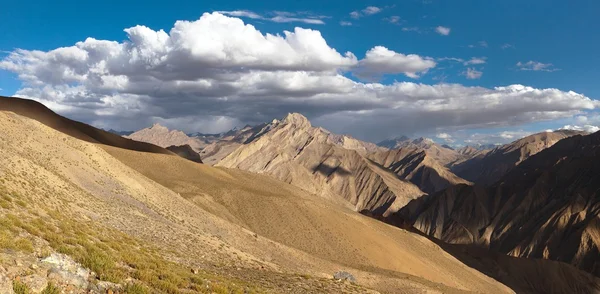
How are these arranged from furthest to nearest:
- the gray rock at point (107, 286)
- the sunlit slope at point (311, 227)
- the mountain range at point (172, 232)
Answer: the sunlit slope at point (311, 227) < the mountain range at point (172, 232) < the gray rock at point (107, 286)

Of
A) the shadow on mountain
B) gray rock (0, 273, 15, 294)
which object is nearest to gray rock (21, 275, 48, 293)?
gray rock (0, 273, 15, 294)

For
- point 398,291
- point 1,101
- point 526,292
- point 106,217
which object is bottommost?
point 526,292

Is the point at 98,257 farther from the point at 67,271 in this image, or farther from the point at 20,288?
the point at 20,288

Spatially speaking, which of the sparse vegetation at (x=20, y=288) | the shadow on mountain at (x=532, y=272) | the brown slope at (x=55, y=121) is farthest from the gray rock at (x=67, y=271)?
the shadow on mountain at (x=532, y=272)

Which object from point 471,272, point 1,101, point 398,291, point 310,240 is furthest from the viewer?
point 1,101

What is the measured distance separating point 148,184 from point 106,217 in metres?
20.6

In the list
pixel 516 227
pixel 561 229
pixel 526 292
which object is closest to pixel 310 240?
pixel 526 292

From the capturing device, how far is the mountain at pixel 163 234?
14562 mm

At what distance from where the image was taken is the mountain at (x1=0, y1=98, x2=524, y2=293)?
14.6 metres

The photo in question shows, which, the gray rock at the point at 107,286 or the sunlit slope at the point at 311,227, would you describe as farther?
the sunlit slope at the point at 311,227

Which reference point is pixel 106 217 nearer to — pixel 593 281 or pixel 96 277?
pixel 96 277

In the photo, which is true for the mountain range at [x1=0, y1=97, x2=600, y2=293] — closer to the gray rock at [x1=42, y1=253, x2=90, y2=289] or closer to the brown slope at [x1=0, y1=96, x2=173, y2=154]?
the gray rock at [x1=42, y1=253, x2=90, y2=289]

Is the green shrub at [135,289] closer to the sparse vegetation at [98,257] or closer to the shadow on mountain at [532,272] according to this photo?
the sparse vegetation at [98,257]

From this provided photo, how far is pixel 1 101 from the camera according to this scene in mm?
87750
